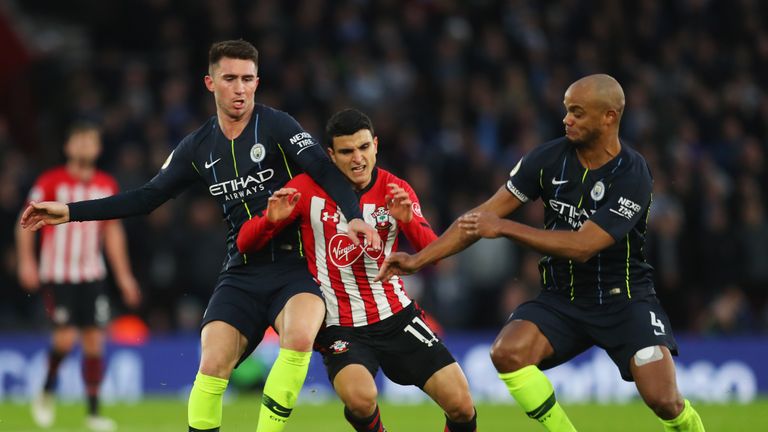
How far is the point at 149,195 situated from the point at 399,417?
15.5 feet

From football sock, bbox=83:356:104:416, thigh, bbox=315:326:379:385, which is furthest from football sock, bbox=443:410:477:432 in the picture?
football sock, bbox=83:356:104:416

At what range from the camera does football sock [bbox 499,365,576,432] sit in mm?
6992

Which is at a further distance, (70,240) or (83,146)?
(70,240)

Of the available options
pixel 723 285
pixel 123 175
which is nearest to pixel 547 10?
pixel 723 285

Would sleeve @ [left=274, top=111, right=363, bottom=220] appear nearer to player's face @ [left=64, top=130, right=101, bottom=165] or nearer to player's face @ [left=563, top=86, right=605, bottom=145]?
player's face @ [left=563, top=86, right=605, bottom=145]

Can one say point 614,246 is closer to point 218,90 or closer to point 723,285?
point 218,90

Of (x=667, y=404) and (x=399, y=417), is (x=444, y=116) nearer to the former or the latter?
(x=399, y=417)

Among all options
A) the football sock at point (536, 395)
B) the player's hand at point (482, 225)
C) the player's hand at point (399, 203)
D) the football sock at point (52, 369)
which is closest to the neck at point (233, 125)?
the player's hand at point (399, 203)

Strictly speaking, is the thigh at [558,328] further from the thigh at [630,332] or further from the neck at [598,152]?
the neck at [598,152]

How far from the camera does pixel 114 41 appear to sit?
17312 millimetres

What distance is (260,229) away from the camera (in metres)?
6.97

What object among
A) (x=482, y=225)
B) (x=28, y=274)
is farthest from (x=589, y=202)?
(x=28, y=274)

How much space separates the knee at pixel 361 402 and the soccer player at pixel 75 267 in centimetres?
455

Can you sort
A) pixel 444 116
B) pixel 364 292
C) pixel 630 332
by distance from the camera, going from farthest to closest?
pixel 444 116 → pixel 364 292 → pixel 630 332
